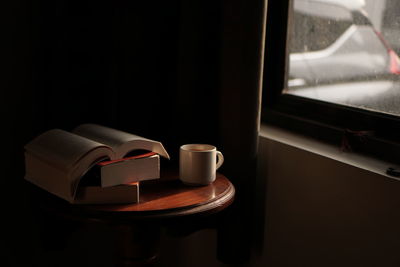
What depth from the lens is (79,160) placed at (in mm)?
955

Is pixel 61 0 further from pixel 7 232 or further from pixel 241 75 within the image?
pixel 7 232

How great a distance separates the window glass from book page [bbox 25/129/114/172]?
1.95ft

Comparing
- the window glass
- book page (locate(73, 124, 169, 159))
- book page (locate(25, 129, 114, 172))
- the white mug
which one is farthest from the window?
book page (locate(25, 129, 114, 172))

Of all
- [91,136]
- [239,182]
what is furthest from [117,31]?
[239,182]

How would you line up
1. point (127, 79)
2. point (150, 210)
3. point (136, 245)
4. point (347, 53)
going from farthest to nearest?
point (127, 79) → point (347, 53) → point (136, 245) → point (150, 210)

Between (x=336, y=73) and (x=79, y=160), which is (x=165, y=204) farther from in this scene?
(x=336, y=73)

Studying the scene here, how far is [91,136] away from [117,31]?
13.1 inches

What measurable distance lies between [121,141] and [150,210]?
0.55ft

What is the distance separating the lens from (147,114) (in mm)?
1386

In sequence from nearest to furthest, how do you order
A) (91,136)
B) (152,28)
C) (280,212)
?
1. (91,136)
2. (280,212)
3. (152,28)

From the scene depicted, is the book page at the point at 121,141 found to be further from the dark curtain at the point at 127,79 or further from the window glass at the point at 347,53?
the window glass at the point at 347,53

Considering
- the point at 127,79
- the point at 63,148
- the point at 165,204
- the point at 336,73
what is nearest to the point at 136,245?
Result: the point at 165,204

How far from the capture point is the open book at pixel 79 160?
96 cm

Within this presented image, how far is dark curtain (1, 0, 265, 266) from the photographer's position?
1.22 m
